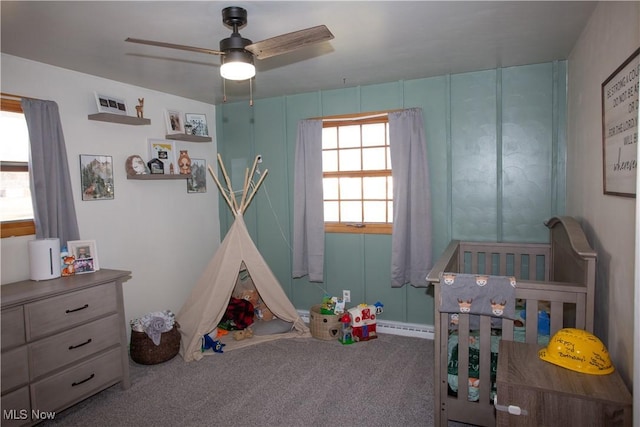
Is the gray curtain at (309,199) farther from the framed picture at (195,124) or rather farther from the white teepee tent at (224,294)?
the framed picture at (195,124)

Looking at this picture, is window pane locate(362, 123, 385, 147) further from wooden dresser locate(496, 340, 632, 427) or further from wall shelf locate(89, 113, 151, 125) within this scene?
wooden dresser locate(496, 340, 632, 427)

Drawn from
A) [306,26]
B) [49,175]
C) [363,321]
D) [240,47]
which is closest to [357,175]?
[363,321]

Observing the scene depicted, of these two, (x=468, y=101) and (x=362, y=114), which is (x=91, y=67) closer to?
(x=362, y=114)

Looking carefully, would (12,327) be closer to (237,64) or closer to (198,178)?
(237,64)

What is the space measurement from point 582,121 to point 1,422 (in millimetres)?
3730

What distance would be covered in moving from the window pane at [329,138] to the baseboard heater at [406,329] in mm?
1768

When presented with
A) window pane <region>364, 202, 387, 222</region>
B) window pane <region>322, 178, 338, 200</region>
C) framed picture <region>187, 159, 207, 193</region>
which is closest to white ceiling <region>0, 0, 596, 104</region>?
framed picture <region>187, 159, 207, 193</region>

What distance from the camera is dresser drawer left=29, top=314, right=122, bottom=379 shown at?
228 centimetres

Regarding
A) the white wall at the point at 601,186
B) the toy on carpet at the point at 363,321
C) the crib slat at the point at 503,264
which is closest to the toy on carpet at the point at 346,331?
the toy on carpet at the point at 363,321

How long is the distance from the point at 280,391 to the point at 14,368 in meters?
1.52

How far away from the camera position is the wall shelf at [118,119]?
307 cm

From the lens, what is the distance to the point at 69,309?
244 centimetres

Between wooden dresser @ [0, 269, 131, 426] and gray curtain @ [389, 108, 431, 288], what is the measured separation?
219 centimetres

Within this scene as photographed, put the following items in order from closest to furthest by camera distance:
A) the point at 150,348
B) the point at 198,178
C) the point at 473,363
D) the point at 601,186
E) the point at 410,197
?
the point at 601,186 → the point at 473,363 → the point at 150,348 → the point at 410,197 → the point at 198,178
